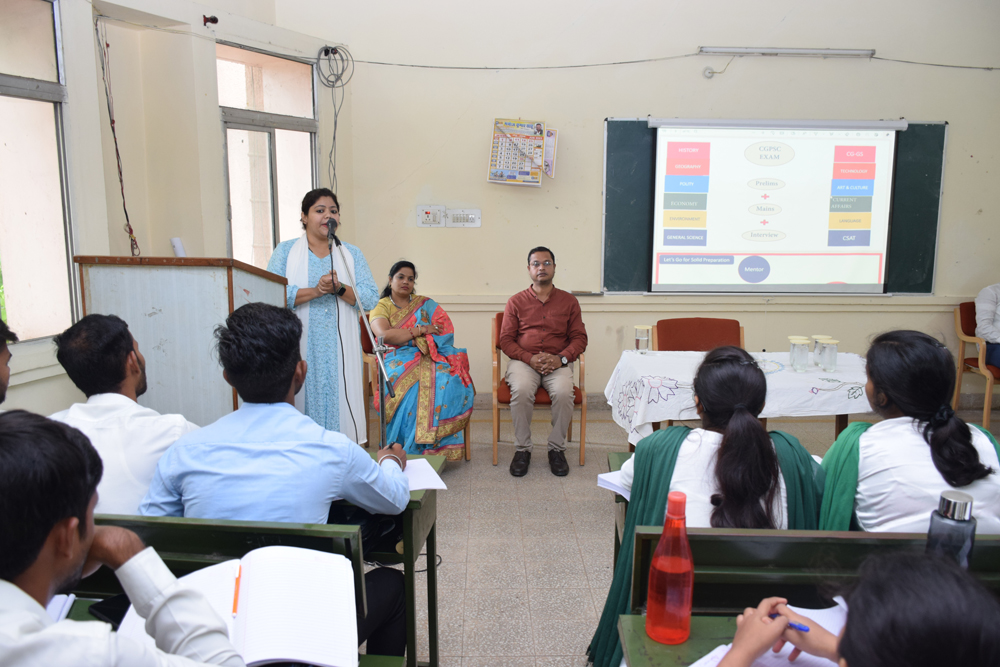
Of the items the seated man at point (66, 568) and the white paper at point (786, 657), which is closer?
the seated man at point (66, 568)

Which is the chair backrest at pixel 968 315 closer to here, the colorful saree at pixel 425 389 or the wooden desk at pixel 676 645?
the colorful saree at pixel 425 389

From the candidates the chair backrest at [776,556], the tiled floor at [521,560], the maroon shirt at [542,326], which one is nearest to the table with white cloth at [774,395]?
the tiled floor at [521,560]

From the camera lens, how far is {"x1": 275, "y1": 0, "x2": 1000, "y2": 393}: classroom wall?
4.22 meters

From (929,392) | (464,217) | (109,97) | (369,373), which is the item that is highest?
(109,97)

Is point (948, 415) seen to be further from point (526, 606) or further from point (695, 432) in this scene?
point (526, 606)

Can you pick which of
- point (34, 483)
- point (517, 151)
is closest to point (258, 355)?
point (34, 483)

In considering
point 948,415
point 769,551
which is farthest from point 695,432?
point 948,415

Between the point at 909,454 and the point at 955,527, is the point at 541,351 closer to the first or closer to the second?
the point at 909,454

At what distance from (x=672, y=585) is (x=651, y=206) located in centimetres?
375

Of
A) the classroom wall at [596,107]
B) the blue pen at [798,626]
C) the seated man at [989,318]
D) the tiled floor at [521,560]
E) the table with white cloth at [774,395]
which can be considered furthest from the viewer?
the classroom wall at [596,107]

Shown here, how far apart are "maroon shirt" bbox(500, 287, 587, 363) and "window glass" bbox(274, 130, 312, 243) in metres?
1.45

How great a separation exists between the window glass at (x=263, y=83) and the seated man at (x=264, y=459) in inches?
109

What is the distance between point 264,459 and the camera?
1250 mm

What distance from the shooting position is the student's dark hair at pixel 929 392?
50.1 inches
